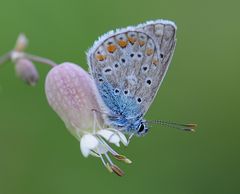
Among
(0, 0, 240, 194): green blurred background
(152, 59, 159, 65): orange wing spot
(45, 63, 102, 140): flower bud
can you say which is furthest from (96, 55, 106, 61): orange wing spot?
(0, 0, 240, 194): green blurred background

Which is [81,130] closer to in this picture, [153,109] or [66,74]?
[66,74]

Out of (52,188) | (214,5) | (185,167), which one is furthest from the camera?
(214,5)

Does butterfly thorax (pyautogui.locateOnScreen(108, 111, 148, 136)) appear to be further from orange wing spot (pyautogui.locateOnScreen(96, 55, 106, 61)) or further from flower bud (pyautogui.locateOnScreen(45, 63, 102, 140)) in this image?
orange wing spot (pyautogui.locateOnScreen(96, 55, 106, 61))

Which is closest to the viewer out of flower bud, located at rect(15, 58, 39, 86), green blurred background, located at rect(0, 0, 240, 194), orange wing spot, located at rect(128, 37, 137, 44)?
flower bud, located at rect(15, 58, 39, 86)

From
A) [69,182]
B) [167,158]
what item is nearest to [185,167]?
[167,158]

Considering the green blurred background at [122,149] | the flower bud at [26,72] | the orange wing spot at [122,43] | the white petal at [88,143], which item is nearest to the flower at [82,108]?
the white petal at [88,143]

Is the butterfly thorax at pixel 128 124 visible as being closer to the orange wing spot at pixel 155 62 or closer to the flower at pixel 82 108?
the flower at pixel 82 108
